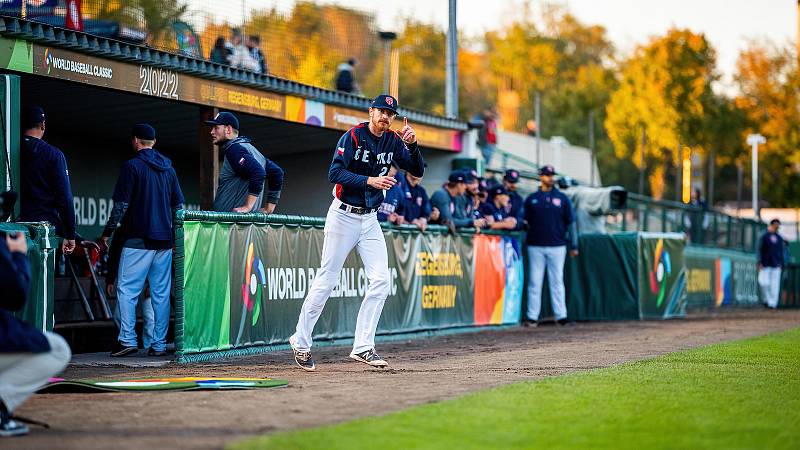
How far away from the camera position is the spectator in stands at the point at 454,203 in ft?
51.9

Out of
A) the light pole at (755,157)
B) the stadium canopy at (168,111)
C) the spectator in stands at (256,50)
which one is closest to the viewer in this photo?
the stadium canopy at (168,111)

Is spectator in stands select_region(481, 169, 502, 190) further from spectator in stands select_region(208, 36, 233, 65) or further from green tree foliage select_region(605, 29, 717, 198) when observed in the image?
green tree foliage select_region(605, 29, 717, 198)

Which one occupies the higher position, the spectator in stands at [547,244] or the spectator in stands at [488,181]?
the spectator in stands at [488,181]

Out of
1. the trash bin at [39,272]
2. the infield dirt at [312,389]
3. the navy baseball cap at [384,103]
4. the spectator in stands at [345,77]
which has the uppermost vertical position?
the spectator in stands at [345,77]

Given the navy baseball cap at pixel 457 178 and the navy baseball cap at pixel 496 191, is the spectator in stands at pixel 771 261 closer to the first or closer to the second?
the navy baseball cap at pixel 496 191

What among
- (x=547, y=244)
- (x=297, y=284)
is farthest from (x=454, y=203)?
(x=297, y=284)

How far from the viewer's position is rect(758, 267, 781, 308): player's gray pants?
93.7ft

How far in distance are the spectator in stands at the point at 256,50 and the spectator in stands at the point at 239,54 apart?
0.33 ft

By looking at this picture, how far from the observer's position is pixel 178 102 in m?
14.0

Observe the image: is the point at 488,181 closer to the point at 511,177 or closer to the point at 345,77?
the point at 511,177

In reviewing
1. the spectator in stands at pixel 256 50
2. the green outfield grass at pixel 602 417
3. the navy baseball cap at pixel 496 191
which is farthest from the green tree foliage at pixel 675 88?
the green outfield grass at pixel 602 417

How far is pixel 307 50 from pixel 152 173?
7.72 metres

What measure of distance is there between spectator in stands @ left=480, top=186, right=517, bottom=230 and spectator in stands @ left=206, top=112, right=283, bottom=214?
20.4 ft

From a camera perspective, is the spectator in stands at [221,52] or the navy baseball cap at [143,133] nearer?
the navy baseball cap at [143,133]
